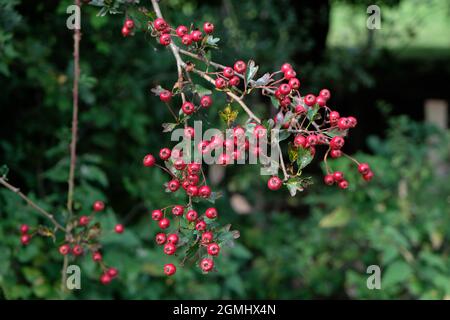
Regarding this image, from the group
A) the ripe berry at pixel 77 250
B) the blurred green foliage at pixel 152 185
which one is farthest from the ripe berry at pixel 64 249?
the blurred green foliage at pixel 152 185

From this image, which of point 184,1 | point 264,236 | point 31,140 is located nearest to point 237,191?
point 264,236

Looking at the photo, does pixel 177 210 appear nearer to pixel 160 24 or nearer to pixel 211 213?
pixel 211 213

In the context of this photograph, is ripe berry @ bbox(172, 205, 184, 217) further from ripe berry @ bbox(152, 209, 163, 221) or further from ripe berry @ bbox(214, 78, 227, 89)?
ripe berry @ bbox(214, 78, 227, 89)

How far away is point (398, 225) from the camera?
11.2 ft

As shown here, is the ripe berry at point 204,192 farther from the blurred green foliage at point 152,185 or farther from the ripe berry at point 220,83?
the blurred green foliage at point 152,185

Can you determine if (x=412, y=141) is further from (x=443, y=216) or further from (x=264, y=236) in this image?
(x=264, y=236)

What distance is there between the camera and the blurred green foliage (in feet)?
8.98

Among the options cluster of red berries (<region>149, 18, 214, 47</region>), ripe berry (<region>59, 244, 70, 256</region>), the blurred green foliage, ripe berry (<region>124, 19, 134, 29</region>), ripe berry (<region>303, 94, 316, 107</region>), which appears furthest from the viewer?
the blurred green foliage

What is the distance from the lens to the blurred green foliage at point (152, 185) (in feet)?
8.98

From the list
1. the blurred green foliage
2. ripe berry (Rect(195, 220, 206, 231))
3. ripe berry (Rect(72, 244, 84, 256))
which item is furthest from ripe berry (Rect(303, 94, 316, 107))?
the blurred green foliage

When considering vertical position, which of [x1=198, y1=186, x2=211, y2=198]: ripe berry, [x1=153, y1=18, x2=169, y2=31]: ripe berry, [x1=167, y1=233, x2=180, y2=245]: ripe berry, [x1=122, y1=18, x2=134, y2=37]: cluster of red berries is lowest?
[x1=167, y1=233, x2=180, y2=245]: ripe berry
